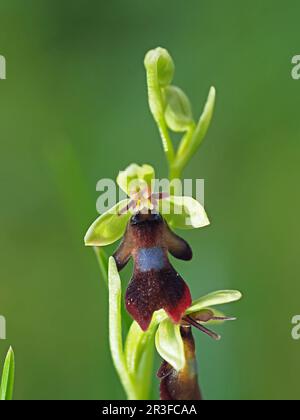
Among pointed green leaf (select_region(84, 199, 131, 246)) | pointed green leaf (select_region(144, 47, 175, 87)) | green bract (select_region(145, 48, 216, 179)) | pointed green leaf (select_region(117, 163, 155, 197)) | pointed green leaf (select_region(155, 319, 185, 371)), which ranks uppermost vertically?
pointed green leaf (select_region(144, 47, 175, 87))

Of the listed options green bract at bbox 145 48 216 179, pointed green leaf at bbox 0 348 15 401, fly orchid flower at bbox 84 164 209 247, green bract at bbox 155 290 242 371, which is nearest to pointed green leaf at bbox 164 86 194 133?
green bract at bbox 145 48 216 179

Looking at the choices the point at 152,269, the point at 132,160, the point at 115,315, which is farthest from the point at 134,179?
the point at 132,160

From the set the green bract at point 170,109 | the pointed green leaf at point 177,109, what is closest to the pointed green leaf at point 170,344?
the green bract at point 170,109

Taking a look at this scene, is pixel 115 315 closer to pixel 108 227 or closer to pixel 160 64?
pixel 108 227

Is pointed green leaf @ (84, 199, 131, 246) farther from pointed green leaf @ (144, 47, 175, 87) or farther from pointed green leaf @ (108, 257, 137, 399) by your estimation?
pointed green leaf @ (144, 47, 175, 87)

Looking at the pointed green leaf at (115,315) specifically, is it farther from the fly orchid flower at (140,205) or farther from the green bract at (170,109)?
the green bract at (170,109)

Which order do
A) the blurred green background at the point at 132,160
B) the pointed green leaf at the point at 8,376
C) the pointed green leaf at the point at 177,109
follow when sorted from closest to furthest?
1. the pointed green leaf at the point at 8,376
2. the pointed green leaf at the point at 177,109
3. the blurred green background at the point at 132,160

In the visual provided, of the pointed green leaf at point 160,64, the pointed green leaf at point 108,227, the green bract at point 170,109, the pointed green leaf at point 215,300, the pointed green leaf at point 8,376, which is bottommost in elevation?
the pointed green leaf at point 8,376
